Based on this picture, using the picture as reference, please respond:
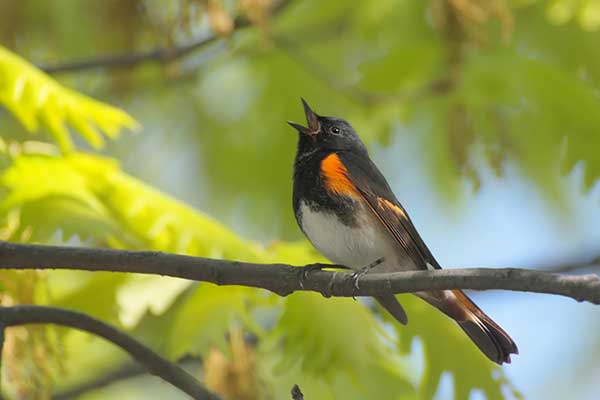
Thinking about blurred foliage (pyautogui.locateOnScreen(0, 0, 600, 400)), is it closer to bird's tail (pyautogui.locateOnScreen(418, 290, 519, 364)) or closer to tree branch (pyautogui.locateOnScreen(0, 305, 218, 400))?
bird's tail (pyautogui.locateOnScreen(418, 290, 519, 364))

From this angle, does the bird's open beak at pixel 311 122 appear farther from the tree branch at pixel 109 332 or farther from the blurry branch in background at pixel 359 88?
the tree branch at pixel 109 332

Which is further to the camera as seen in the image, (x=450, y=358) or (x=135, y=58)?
(x=135, y=58)

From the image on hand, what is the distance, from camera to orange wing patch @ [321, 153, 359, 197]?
12.3ft

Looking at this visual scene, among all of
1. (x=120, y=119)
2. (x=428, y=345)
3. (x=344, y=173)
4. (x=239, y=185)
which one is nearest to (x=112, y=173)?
(x=120, y=119)

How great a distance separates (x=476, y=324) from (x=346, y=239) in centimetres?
69

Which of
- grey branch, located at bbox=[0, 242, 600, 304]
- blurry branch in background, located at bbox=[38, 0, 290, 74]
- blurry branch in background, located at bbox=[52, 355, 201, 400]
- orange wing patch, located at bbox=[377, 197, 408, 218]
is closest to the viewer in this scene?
grey branch, located at bbox=[0, 242, 600, 304]

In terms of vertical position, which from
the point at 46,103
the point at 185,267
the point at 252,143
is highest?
the point at 252,143

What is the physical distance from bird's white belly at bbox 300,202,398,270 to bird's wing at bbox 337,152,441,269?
0.06 metres

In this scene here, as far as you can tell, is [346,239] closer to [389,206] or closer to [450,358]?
Result: [389,206]

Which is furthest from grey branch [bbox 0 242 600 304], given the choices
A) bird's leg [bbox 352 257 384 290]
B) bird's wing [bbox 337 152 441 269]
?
bird's wing [bbox 337 152 441 269]

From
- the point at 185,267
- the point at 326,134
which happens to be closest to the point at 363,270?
the point at 185,267

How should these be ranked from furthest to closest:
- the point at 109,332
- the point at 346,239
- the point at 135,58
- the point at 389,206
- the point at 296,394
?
1. the point at 135,58
2. the point at 389,206
3. the point at 346,239
4. the point at 109,332
5. the point at 296,394

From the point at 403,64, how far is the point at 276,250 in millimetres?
1436

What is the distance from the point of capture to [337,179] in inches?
149
